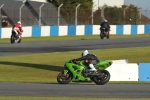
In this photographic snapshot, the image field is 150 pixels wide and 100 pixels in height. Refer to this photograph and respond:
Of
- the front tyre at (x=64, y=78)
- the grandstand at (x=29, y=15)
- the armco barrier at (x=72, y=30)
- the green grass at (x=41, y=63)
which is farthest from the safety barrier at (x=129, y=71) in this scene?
the grandstand at (x=29, y=15)

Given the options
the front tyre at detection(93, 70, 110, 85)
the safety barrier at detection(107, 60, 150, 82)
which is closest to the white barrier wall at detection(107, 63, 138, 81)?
the safety barrier at detection(107, 60, 150, 82)

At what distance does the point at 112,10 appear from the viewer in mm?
62344

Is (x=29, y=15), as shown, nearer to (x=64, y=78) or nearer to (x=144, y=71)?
(x=144, y=71)

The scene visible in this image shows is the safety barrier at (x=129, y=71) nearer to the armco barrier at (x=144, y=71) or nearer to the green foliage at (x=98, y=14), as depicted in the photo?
the armco barrier at (x=144, y=71)

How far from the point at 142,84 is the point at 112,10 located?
144 ft

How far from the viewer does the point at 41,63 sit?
26.5 meters

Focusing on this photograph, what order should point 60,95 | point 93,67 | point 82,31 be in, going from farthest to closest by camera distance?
point 82,31 → point 93,67 → point 60,95

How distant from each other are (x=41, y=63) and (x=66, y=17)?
28049 millimetres

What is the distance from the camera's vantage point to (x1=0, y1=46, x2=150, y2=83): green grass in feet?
74.8

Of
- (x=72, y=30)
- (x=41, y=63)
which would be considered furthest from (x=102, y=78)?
(x=72, y=30)

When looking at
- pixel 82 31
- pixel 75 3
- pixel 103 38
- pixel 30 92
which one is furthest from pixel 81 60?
pixel 75 3

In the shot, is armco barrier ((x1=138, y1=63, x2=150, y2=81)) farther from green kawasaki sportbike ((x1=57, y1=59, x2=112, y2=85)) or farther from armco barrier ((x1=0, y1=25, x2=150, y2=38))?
armco barrier ((x1=0, y1=25, x2=150, y2=38))

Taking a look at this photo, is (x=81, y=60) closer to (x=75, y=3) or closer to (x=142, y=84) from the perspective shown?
(x=142, y=84)

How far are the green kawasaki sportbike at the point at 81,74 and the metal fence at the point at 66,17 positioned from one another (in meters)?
28.8
